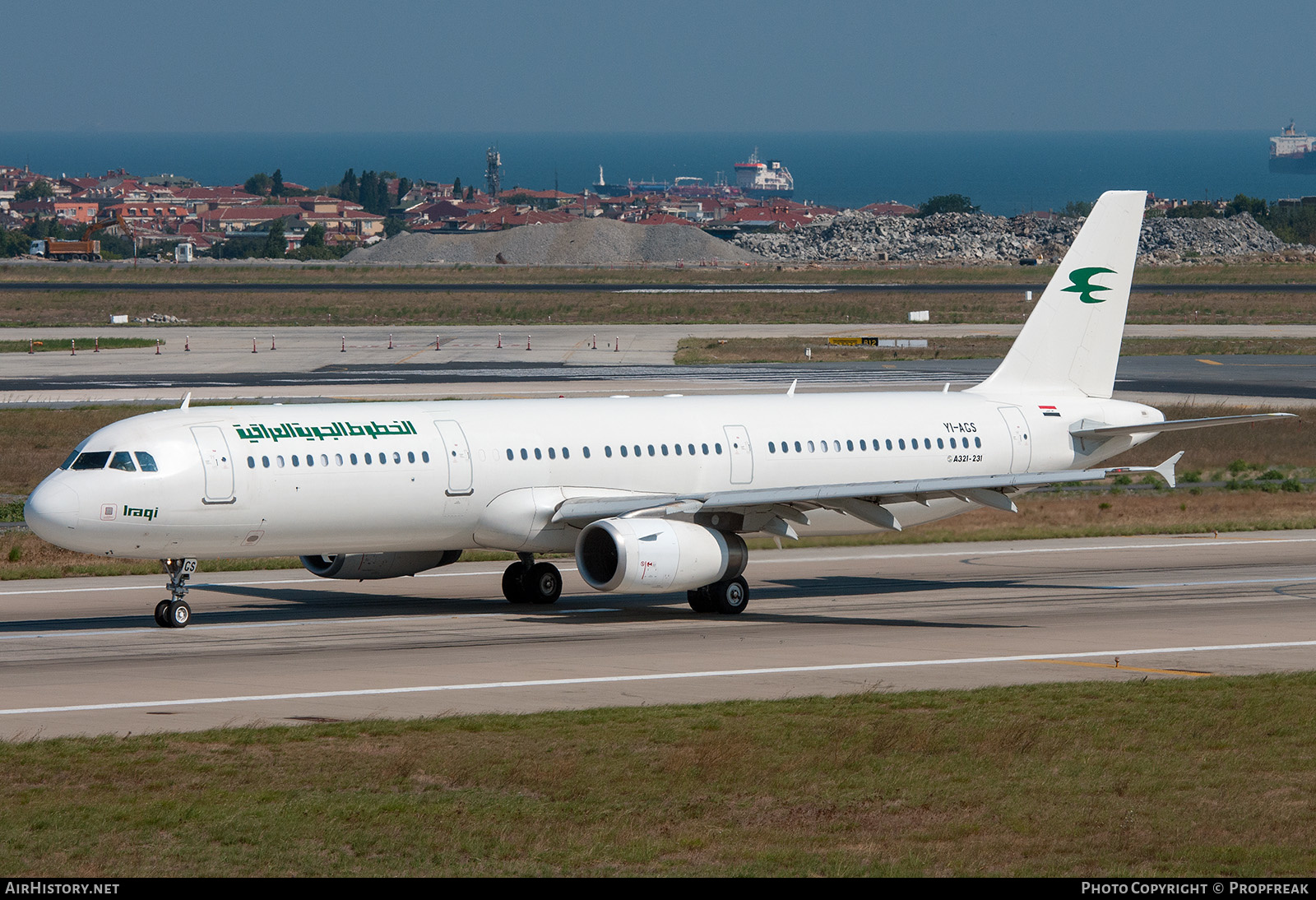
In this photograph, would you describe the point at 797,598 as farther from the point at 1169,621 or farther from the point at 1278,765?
the point at 1278,765

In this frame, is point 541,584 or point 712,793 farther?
point 541,584

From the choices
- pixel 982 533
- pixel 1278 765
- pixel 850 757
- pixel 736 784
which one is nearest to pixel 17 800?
pixel 736 784

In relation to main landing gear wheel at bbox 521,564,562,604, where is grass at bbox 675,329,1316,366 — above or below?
above

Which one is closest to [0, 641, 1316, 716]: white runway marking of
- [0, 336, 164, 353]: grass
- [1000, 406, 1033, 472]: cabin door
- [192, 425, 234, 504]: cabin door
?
[192, 425, 234, 504]: cabin door

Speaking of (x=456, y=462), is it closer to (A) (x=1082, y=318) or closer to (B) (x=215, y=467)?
(B) (x=215, y=467)

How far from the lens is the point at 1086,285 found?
4103cm

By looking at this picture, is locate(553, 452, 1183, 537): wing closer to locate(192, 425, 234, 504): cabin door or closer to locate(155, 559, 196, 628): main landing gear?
locate(192, 425, 234, 504): cabin door

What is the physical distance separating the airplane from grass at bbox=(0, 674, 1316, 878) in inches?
365

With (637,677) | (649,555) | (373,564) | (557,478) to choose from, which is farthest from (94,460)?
(637,677)

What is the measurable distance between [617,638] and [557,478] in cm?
427

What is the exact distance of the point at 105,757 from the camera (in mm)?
20453

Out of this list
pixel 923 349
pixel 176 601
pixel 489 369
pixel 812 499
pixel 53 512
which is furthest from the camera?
pixel 923 349

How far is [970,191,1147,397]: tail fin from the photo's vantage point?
40.8 m
